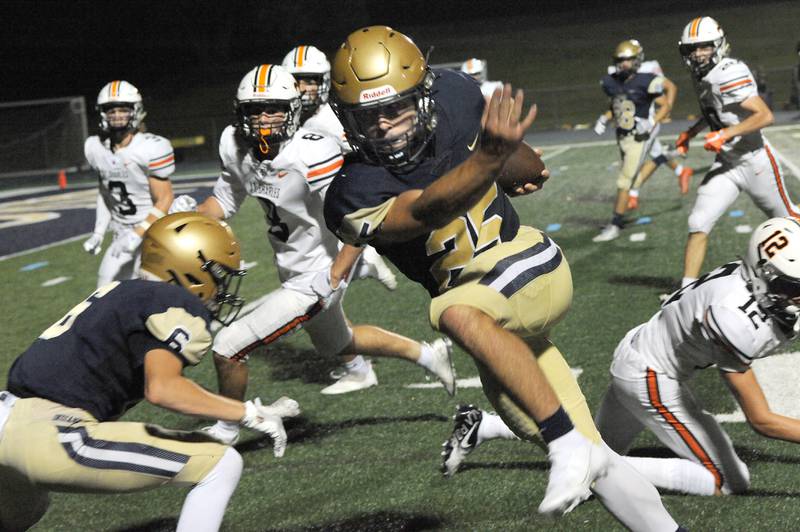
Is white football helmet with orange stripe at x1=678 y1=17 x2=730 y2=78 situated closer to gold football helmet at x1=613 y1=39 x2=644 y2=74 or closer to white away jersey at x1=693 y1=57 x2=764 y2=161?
white away jersey at x1=693 y1=57 x2=764 y2=161

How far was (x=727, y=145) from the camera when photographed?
6559 mm

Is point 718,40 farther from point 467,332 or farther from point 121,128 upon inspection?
point 467,332

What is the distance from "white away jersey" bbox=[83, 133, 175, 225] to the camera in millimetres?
6750

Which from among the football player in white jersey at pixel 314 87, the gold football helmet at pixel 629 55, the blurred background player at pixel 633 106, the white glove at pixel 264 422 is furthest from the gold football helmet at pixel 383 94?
the gold football helmet at pixel 629 55

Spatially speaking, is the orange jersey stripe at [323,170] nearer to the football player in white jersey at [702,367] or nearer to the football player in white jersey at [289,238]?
the football player in white jersey at [289,238]

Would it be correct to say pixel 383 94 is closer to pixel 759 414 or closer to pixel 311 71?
pixel 759 414

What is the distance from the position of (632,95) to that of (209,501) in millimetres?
8426

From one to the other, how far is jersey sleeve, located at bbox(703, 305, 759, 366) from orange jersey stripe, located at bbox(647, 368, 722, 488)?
0.41 meters

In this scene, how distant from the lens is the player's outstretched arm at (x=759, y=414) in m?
3.34

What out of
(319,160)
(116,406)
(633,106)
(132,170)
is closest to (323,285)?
(319,160)

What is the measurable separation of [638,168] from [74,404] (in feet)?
25.9

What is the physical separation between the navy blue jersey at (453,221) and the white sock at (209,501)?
77cm

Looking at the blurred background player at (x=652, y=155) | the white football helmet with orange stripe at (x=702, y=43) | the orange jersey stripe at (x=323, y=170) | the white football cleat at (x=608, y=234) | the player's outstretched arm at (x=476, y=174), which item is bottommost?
the white football cleat at (x=608, y=234)

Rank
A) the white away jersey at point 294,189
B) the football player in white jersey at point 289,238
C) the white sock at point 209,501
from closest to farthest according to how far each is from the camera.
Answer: the white sock at point 209,501, the football player in white jersey at point 289,238, the white away jersey at point 294,189
